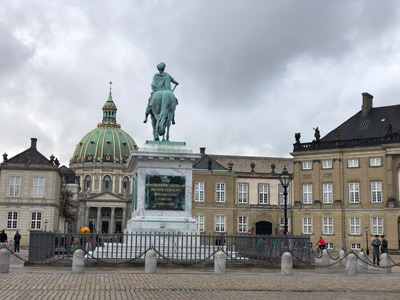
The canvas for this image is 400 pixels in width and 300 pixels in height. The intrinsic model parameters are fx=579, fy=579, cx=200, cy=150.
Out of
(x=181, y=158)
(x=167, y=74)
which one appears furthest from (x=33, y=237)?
(x=167, y=74)

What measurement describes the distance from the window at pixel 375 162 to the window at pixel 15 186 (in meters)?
38.2

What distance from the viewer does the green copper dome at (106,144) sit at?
577ft

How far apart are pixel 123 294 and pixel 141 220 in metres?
8.56

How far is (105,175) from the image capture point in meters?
170

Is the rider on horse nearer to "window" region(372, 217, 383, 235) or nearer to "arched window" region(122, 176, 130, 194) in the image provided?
"window" region(372, 217, 383, 235)

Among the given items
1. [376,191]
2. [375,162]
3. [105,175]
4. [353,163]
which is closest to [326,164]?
[353,163]

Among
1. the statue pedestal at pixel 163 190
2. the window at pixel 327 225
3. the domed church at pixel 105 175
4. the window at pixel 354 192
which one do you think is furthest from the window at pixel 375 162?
the domed church at pixel 105 175

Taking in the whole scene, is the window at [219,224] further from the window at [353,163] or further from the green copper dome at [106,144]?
the green copper dome at [106,144]

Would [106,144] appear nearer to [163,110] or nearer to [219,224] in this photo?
[219,224]

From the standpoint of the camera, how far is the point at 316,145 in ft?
199

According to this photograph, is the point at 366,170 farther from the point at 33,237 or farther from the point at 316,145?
the point at 33,237

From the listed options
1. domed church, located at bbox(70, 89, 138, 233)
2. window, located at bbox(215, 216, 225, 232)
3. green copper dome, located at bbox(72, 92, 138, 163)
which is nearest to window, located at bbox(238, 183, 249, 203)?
window, located at bbox(215, 216, 225, 232)

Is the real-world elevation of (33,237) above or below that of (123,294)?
above

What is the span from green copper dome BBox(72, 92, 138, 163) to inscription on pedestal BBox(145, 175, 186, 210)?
15322cm
